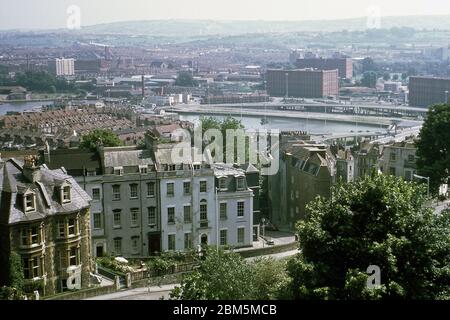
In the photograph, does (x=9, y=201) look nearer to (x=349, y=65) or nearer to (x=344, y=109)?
(x=344, y=109)

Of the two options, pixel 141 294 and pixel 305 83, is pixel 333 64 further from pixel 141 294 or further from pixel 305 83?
pixel 141 294

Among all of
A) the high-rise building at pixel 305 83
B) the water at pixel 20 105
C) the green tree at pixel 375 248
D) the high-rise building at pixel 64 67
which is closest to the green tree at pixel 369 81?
the high-rise building at pixel 305 83

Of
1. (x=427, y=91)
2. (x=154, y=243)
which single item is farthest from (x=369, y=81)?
(x=154, y=243)

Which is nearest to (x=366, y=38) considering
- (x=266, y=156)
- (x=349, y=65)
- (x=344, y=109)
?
(x=349, y=65)

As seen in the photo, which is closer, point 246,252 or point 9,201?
point 9,201

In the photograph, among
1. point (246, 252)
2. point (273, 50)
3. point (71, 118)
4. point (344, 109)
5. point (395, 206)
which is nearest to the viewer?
point (395, 206)

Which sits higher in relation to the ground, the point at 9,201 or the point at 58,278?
the point at 9,201

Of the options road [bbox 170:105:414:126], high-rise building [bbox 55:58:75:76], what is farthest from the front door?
high-rise building [bbox 55:58:75:76]

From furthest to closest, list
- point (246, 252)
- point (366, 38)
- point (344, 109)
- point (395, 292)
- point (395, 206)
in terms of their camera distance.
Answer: point (366, 38)
point (344, 109)
point (246, 252)
point (395, 206)
point (395, 292)
